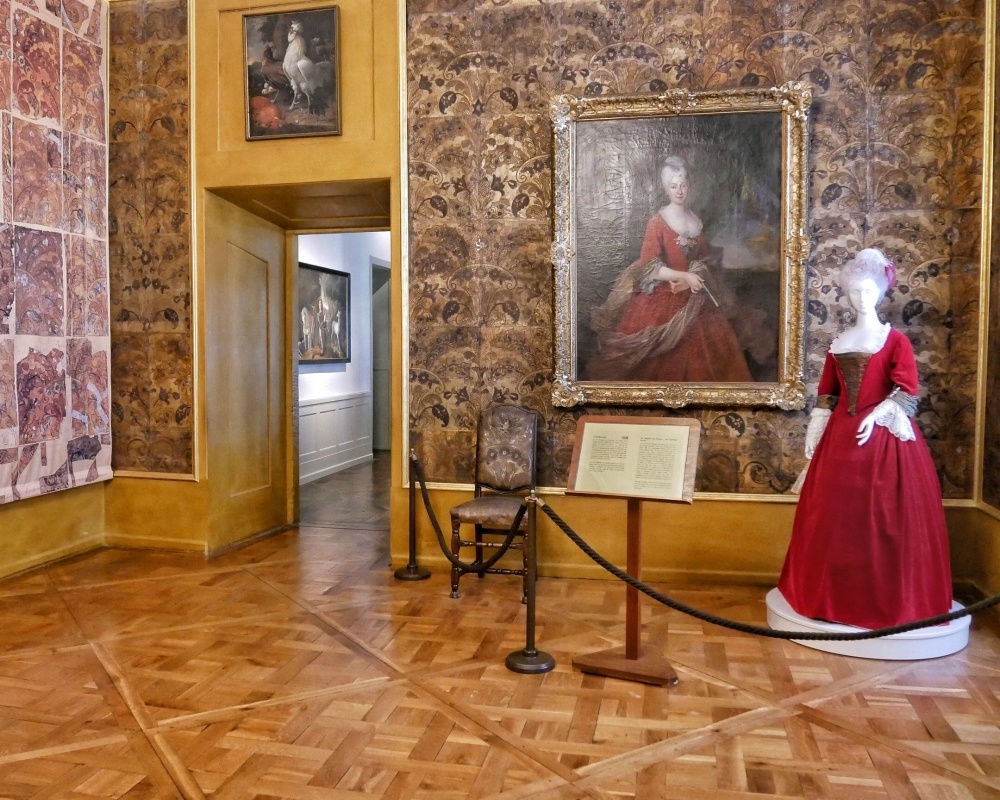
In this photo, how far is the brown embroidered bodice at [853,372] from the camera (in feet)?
→ 13.8

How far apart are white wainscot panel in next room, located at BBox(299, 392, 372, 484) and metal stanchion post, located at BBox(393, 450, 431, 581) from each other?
3.74 meters

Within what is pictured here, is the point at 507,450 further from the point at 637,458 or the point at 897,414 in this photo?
the point at 897,414

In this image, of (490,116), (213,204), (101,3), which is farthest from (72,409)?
(490,116)

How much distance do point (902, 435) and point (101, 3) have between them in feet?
20.3

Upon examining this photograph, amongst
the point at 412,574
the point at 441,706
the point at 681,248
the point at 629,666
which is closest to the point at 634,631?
the point at 629,666

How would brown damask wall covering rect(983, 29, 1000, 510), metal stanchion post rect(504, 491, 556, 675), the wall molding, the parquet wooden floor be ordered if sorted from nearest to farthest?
the parquet wooden floor < metal stanchion post rect(504, 491, 556, 675) < brown damask wall covering rect(983, 29, 1000, 510) < the wall molding

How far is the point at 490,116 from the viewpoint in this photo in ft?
18.1

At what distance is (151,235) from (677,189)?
12.6 feet

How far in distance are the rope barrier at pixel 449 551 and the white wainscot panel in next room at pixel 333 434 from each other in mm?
3819

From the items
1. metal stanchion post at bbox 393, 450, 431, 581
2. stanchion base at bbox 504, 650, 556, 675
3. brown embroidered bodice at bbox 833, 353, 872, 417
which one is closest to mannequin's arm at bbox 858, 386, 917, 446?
brown embroidered bodice at bbox 833, 353, 872, 417

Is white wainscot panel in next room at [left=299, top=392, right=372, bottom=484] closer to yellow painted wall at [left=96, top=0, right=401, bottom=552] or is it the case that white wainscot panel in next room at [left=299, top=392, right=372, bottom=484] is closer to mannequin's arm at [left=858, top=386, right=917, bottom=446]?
yellow painted wall at [left=96, top=0, right=401, bottom=552]

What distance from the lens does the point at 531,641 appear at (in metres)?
3.89

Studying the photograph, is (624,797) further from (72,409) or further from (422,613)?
Answer: (72,409)

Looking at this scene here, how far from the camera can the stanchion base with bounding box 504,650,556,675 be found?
12.5 feet
